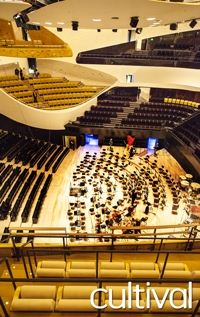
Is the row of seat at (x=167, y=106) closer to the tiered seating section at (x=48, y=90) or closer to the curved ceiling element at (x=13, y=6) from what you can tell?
the tiered seating section at (x=48, y=90)

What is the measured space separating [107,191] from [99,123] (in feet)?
16.4

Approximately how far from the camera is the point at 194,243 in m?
3.90

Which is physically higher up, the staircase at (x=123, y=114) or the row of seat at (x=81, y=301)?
the row of seat at (x=81, y=301)

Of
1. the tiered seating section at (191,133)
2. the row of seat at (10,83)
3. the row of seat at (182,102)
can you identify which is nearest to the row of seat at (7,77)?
the row of seat at (10,83)

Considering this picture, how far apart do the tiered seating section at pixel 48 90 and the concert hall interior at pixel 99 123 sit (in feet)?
0.20

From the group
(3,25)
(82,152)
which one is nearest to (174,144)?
(82,152)

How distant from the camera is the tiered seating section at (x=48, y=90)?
42.2 feet

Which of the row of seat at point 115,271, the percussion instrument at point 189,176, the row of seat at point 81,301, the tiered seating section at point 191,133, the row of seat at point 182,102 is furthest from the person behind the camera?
the row of seat at point 182,102

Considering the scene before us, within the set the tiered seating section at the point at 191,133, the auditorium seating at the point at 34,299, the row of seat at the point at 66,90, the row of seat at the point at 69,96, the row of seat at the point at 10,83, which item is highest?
the row of seat at the point at 10,83

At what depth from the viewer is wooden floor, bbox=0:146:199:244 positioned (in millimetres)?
7539

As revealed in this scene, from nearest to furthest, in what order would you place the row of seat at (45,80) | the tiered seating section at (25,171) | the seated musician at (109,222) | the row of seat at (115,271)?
the row of seat at (115,271) < the seated musician at (109,222) < the tiered seating section at (25,171) < the row of seat at (45,80)

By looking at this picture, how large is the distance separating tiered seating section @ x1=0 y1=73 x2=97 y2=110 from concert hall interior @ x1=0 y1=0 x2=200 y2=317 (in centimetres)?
6

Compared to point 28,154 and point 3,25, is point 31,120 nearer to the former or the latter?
point 28,154

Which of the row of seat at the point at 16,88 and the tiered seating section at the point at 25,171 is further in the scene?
the row of seat at the point at 16,88
